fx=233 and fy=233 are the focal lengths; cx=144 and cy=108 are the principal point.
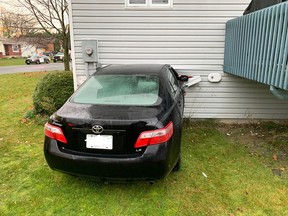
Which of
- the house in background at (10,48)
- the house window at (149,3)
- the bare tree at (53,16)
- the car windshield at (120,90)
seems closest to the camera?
the car windshield at (120,90)

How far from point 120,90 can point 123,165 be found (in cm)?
102

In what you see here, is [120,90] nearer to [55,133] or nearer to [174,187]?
[55,133]

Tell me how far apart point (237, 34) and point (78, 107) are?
339 cm

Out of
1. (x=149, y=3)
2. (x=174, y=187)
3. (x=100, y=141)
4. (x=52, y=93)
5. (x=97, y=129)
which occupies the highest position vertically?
(x=149, y=3)

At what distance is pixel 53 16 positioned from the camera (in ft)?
39.8

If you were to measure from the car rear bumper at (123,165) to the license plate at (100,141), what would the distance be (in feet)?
0.39

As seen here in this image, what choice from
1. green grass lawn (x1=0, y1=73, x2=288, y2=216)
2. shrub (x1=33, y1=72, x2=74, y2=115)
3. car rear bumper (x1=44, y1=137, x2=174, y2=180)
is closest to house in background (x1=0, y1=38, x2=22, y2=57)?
shrub (x1=33, y1=72, x2=74, y2=115)

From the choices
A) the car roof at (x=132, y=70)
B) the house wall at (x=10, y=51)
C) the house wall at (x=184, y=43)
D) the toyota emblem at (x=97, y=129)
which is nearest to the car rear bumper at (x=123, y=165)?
the toyota emblem at (x=97, y=129)

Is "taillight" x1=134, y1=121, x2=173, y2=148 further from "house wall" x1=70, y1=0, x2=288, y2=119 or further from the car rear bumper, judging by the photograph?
"house wall" x1=70, y1=0, x2=288, y2=119

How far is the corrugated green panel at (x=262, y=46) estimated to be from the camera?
312cm

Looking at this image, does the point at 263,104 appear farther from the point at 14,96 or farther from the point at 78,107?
the point at 14,96

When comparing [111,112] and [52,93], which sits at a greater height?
[111,112]

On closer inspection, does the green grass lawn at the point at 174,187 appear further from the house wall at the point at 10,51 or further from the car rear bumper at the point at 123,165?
the house wall at the point at 10,51

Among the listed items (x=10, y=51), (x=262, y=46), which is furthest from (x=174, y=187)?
(x=10, y=51)
